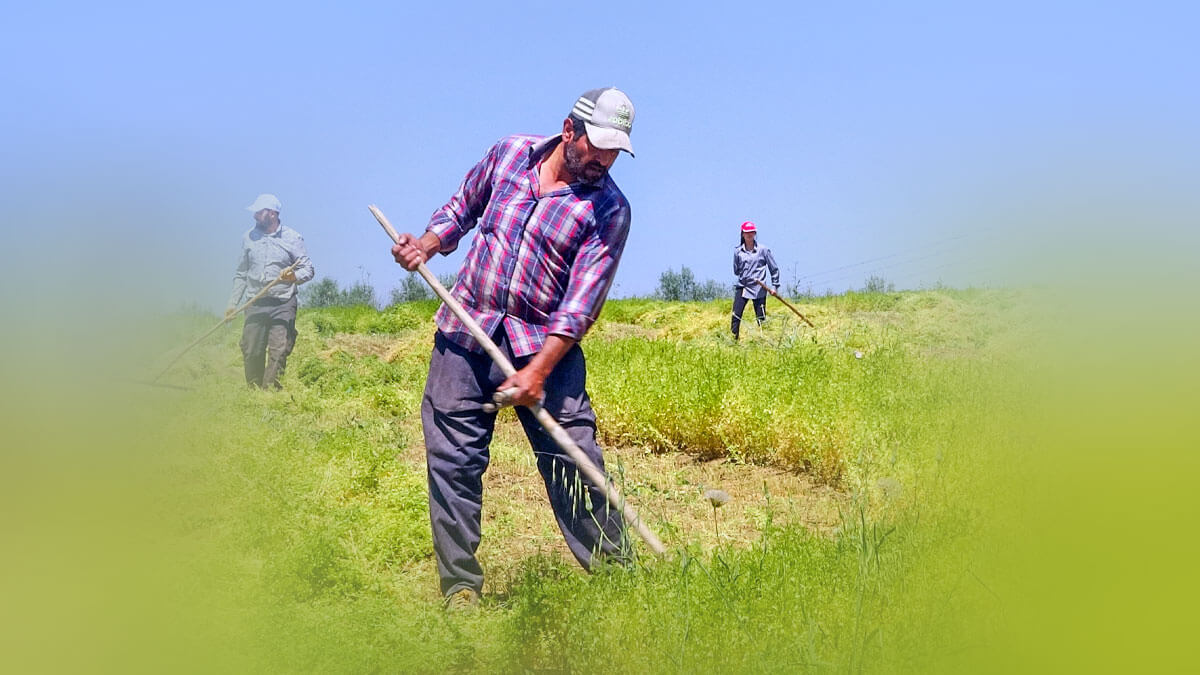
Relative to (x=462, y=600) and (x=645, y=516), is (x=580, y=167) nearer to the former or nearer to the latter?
(x=462, y=600)

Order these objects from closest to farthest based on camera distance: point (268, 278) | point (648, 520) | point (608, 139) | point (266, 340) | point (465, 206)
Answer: point (608, 139), point (465, 206), point (648, 520), point (268, 278), point (266, 340)

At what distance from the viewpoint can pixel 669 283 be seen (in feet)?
94.1

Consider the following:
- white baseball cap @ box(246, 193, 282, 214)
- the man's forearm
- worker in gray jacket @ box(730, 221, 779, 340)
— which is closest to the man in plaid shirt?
the man's forearm

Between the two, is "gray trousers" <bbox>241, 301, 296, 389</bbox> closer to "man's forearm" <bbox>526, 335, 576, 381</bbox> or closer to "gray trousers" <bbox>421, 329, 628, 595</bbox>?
"gray trousers" <bbox>421, 329, 628, 595</bbox>

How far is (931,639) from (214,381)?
25.6 ft

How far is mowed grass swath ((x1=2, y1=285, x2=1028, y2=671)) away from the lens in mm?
2334

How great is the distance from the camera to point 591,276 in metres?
3.21

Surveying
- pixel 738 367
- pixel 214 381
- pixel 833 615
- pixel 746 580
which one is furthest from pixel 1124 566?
pixel 214 381

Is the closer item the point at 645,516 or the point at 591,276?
the point at 591,276

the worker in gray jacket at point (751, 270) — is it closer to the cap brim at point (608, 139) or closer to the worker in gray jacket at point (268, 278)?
the worker in gray jacket at point (268, 278)

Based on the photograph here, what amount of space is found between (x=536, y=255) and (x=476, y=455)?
0.71 m

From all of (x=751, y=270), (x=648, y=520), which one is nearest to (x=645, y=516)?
(x=648, y=520)

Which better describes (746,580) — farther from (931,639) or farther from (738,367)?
(738,367)

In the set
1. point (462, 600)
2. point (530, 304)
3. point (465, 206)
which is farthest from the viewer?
point (465, 206)
